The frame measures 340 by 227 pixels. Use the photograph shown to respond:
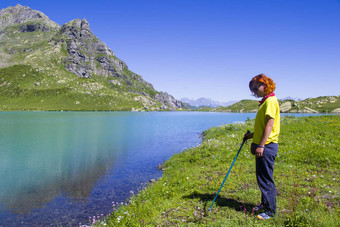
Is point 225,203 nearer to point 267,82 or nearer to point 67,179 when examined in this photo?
point 267,82

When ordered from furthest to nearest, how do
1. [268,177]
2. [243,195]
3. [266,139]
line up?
1. [243,195]
2. [268,177]
3. [266,139]

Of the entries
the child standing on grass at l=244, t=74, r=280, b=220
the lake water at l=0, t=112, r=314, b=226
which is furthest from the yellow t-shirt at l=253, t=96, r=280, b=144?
the lake water at l=0, t=112, r=314, b=226

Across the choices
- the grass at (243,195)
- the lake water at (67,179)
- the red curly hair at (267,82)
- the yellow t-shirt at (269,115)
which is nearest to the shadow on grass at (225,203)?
the grass at (243,195)

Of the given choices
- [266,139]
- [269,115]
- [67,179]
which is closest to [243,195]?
[266,139]

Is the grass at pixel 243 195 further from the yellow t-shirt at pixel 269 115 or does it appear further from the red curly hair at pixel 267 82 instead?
the red curly hair at pixel 267 82

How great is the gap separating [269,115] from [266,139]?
2.54 ft

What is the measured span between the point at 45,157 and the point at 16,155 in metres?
4.32

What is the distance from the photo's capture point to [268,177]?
6.67 meters

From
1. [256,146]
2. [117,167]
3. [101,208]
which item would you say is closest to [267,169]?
[256,146]

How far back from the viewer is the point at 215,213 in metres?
7.33

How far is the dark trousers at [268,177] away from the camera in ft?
21.5

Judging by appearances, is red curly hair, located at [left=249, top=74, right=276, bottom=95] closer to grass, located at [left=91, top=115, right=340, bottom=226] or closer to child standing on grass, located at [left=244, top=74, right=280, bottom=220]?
child standing on grass, located at [left=244, top=74, right=280, bottom=220]

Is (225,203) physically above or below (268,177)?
below

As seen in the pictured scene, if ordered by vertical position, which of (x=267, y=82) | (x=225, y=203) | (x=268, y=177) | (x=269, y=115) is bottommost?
(x=225, y=203)
